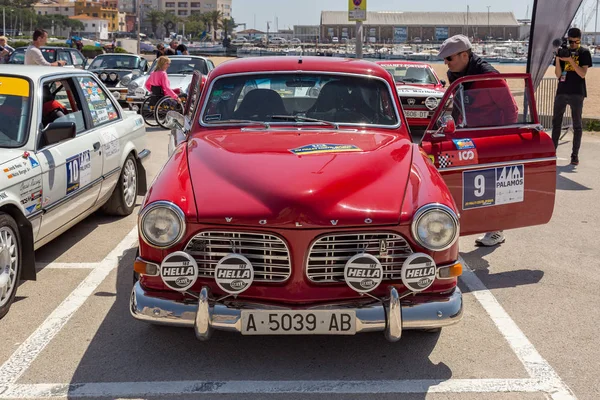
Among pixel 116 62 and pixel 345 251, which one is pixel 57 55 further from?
pixel 345 251

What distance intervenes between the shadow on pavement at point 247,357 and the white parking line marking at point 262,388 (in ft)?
0.19

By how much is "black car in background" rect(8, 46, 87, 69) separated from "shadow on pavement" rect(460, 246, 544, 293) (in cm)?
1680

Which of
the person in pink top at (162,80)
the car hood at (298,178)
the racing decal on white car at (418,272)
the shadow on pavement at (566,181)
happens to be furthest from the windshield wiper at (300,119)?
the person in pink top at (162,80)

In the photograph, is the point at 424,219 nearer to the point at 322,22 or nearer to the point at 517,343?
the point at 517,343

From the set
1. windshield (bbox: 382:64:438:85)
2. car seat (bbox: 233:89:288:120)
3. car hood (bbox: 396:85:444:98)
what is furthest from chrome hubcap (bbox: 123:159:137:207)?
windshield (bbox: 382:64:438:85)

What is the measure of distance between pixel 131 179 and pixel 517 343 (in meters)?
4.62

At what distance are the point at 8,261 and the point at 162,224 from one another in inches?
58.6

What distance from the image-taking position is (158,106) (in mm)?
15172

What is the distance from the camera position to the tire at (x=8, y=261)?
4.88 meters

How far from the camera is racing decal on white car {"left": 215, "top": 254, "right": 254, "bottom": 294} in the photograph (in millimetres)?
3998

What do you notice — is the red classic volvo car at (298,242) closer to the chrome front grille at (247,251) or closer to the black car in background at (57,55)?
the chrome front grille at (247,251)

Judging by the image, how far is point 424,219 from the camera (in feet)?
13.4

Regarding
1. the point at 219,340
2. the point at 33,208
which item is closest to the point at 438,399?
the point at 219,340

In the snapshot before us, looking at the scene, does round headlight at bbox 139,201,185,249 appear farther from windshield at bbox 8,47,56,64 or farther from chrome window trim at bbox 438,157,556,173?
windshield at bbox 8,47,56,64
